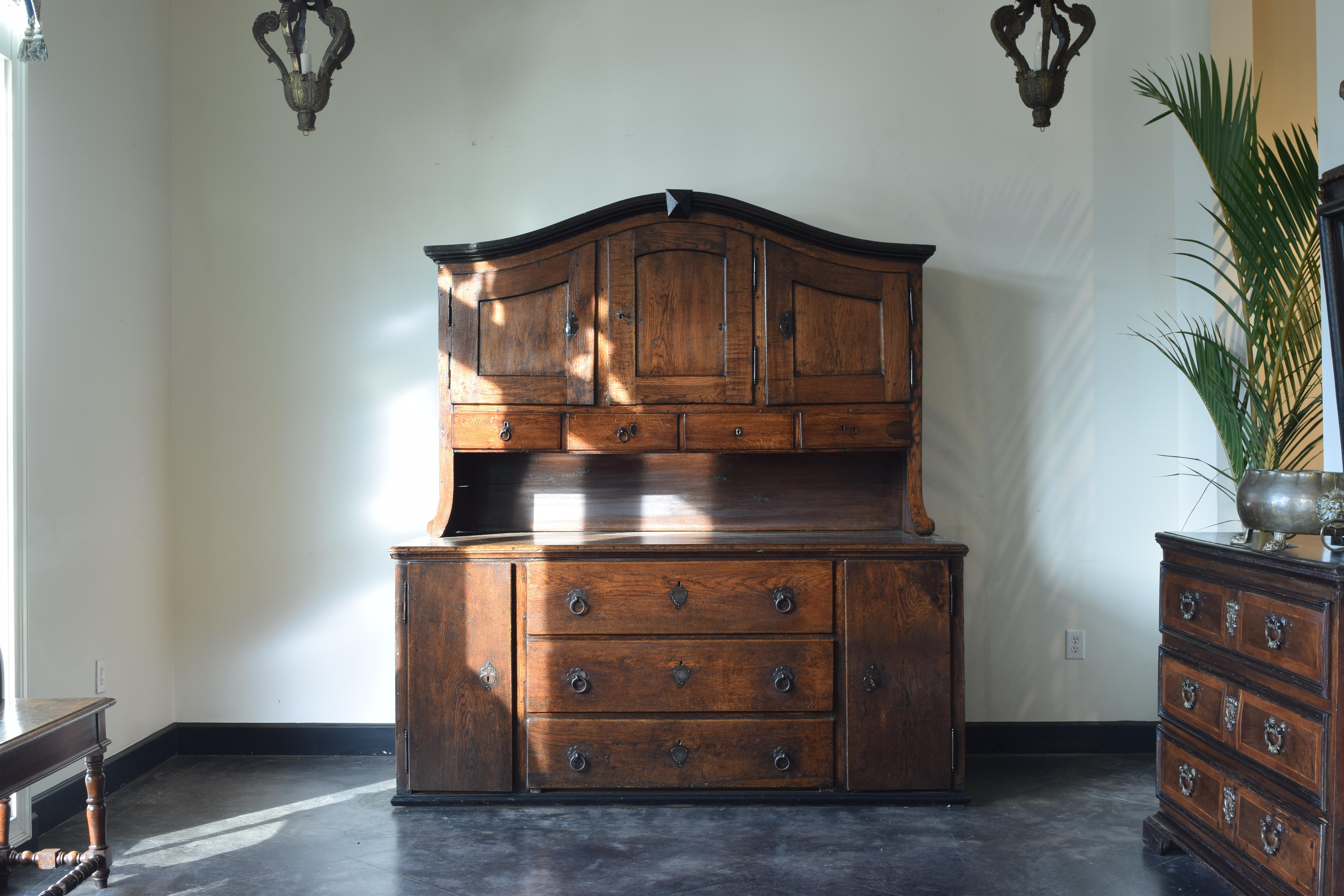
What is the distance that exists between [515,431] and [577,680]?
922 millimetres

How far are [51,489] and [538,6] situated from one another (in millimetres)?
2575

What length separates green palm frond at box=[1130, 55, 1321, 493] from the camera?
279cm

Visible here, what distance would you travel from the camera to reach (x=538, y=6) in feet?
11.9

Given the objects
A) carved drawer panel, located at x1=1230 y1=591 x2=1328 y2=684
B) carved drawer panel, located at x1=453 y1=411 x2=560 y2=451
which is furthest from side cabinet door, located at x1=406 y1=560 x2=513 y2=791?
carved drawer panel, located at x1=1230 y1=591 x2=1328 y2=684

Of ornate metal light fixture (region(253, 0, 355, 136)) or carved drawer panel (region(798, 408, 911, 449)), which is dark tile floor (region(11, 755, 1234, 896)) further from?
ornate metal light fixture (region(253, 0, 355, 136))

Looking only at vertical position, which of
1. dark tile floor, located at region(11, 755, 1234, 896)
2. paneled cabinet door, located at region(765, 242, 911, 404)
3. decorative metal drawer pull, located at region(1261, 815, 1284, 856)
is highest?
paneled cabinet door, located at region(765, 242, 911, 404)

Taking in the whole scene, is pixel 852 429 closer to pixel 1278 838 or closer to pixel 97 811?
pixel 1278 838

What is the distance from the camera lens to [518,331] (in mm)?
3236

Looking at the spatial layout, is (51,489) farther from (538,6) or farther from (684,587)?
(538,6)

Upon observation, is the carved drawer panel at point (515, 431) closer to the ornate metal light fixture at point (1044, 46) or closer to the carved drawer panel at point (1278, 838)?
the ornate metal light fixture at point (1044, 46)

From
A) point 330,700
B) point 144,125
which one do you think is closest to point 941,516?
point 330,700

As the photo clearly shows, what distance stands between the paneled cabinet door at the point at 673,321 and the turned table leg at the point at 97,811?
1859 millimetres

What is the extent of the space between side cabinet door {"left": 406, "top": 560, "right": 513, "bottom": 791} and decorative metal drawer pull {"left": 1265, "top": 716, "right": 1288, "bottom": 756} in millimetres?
2172

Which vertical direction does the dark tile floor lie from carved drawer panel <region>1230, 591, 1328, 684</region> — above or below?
below
